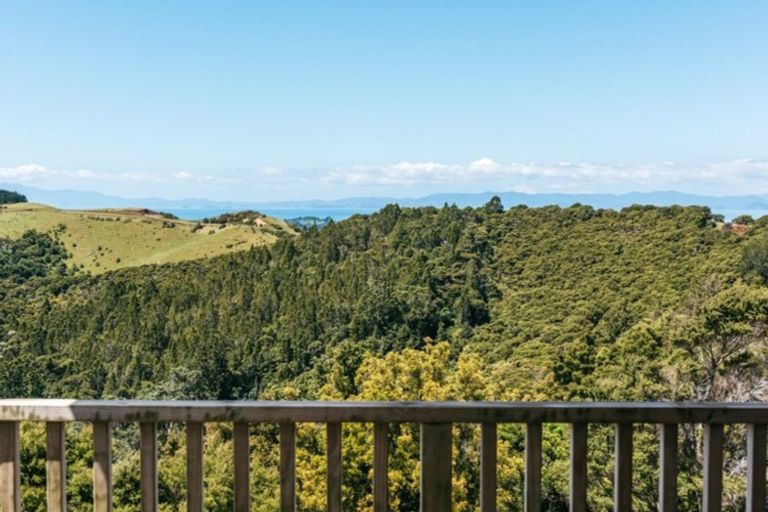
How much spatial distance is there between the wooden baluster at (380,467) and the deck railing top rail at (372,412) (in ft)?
0.11

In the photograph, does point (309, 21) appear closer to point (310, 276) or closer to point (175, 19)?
point (175, 19)

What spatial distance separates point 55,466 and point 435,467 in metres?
0.87

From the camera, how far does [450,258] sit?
45625mm

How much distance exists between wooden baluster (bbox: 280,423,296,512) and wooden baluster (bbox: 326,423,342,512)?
0.08m

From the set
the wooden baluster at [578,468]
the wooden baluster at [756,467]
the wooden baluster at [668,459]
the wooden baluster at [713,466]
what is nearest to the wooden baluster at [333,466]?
the wooden baluster at [578,468]

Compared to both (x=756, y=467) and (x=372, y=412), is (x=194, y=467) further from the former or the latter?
(x=756, y=467)

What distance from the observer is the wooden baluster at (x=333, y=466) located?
1.35m

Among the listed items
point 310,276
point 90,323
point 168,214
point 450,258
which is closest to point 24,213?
point 168,214

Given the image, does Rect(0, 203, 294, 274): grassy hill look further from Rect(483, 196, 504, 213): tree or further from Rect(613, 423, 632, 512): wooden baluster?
Rect(613, 423, 632, 512): wooden baluster

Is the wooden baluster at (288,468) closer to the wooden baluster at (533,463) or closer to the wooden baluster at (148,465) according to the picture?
the wooden baluster at (148,465)

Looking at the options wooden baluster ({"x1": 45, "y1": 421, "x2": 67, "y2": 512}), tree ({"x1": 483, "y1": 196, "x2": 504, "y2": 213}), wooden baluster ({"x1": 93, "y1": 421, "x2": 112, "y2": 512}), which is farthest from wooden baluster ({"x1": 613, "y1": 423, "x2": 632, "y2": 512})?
tree ({"x1": 483, "y1": 196, "x2": 504, "y2": 213})

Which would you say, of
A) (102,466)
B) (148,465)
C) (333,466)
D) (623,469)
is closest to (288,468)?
(333,466)

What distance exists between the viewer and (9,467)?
135 cm

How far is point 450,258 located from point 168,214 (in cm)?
4809
